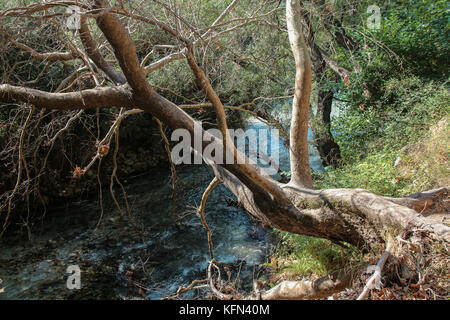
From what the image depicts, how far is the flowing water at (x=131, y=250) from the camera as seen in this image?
483 centimetres

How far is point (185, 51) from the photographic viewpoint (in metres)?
2.64

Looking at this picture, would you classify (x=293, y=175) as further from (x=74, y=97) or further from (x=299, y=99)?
(x=74, y=97)

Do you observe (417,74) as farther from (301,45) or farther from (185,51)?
(185,51)

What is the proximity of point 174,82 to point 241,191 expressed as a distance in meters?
4.29

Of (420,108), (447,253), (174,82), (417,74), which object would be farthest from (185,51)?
(417,74)

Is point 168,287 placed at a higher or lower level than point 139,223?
lower

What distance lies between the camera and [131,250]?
5.77m

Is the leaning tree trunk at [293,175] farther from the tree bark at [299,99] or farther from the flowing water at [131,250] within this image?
the flowing water at [131,250]

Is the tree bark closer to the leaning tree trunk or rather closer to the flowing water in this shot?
the leaning tree trunk

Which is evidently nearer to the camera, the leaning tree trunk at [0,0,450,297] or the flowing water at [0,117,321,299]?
the leaning tree trunk at [0,0,450,297]

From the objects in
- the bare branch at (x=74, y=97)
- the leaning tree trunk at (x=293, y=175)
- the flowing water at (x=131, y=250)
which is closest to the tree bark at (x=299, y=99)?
the leaning tree trunk at (x=293, y=175)

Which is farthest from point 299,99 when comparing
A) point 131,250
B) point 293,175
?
point 131,250

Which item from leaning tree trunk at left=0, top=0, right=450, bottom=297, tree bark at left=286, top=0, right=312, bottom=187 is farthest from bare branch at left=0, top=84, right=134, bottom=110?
tree bark at left=286, top=0, right=312, bottom=187

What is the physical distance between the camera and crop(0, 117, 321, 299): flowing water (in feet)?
15.9
